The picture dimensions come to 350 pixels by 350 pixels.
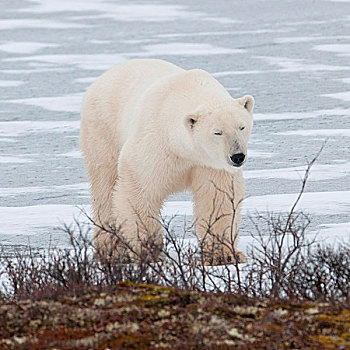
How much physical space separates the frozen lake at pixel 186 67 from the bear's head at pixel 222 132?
1.06m

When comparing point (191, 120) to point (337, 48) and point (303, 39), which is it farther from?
point (303, 39)

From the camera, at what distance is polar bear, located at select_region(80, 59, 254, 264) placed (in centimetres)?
464

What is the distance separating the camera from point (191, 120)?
15.4 ft

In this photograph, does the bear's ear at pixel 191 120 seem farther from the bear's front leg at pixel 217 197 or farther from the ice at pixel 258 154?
the ice at pixel 258 154

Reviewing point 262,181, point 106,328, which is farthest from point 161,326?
point 262,181

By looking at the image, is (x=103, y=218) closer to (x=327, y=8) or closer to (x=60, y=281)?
(x=60, y=281)

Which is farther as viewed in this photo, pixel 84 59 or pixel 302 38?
pixel 302 38

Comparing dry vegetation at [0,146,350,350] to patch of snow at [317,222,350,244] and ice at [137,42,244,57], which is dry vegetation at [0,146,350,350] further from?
ice at [137,42,244,57]

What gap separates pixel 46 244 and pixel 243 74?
894 centimetres

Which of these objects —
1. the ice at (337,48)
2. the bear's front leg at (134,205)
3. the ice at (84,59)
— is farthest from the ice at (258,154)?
the ice at (337,48)

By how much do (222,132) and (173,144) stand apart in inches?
17.5

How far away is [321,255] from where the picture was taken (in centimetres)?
386

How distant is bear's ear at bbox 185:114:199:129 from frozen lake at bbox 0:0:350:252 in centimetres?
127

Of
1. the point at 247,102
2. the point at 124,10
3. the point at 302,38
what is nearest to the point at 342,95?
the point at 302,38
